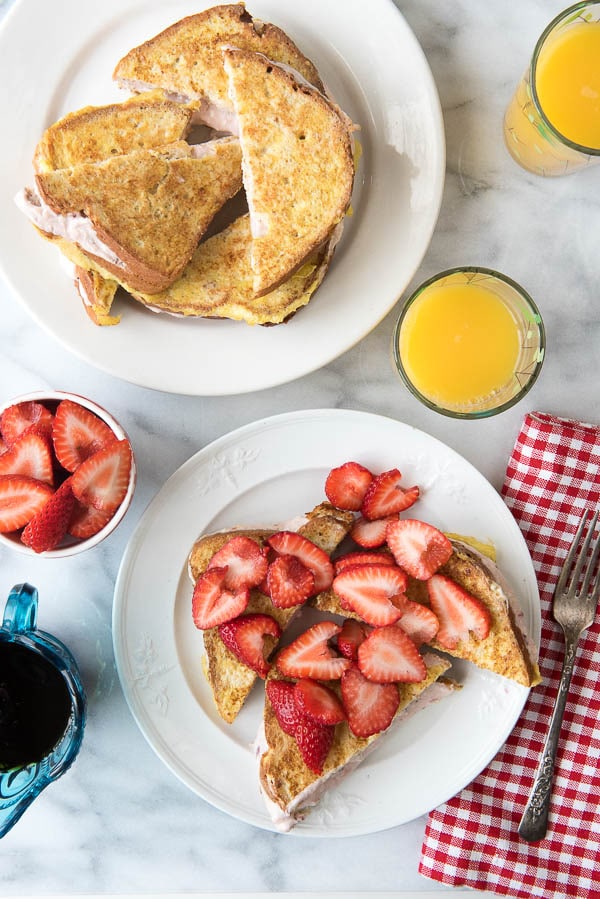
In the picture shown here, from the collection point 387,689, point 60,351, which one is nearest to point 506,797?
point 387,689

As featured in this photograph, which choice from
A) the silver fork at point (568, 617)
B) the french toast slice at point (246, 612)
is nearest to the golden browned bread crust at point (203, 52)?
the french toast slice at point (246, 612)

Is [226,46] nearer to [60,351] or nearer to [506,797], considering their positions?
[60,351]

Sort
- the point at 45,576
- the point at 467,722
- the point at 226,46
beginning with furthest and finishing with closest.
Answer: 1. the point at 45,576
2. the point at 467,722
3. the point at 226,46

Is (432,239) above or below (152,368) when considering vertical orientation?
below

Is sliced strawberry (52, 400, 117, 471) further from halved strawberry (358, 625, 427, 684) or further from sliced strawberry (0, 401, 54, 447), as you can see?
halved strawberry (358, 625, 427, 684)

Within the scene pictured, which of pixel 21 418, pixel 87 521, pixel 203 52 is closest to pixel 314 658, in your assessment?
pixel 87 521

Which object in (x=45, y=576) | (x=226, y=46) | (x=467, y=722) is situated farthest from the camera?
(x=45, y=576)
